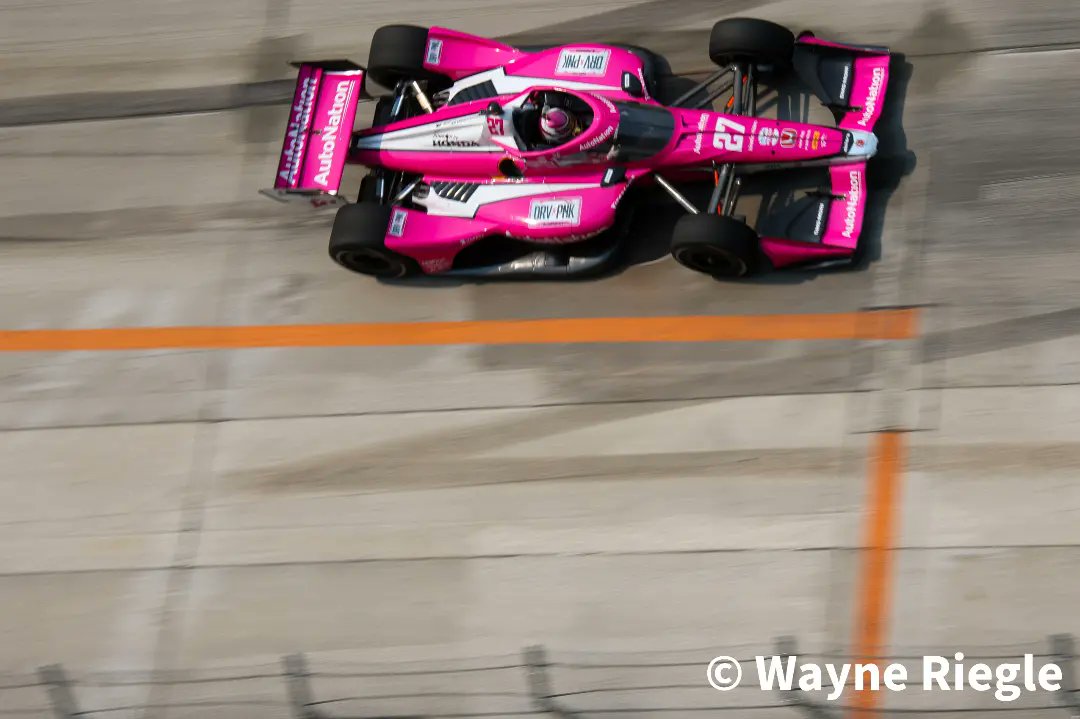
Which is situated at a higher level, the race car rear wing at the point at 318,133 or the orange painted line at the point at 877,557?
the race car rear wing at the point at 318,133

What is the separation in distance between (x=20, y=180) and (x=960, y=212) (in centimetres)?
763

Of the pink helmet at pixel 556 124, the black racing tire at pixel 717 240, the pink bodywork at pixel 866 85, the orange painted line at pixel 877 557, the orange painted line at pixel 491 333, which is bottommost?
the orange painted line at pixel 877 557

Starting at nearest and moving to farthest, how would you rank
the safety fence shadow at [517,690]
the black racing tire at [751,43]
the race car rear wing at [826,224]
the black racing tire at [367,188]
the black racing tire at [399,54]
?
the safety fence shadow at [517,690] → the race car rear wing at [826,224] → the black racing tire at [751,43] → the black racing tire at [399,54] → the black racing tire at [367,188]

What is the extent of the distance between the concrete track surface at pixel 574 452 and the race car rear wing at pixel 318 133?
80 centimetres

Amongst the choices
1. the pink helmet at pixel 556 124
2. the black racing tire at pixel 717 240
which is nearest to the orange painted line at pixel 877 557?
the black racing tire at pixel 717 240

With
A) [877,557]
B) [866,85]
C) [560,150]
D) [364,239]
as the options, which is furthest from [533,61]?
[877,557]

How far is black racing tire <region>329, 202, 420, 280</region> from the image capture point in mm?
8141

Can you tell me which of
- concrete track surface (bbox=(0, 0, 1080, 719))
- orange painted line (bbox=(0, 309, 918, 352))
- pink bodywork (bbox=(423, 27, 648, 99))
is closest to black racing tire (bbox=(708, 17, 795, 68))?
pink bodywork (bbox=(423, 27, 648, 99))

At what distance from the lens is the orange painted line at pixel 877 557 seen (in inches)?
288

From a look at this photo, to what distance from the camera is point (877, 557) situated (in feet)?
24.7

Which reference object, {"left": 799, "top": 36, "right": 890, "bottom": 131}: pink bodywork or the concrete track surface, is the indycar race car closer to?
{"left": 799, "top": 36, "right": 890, "bottom": 131}: pink bodywork

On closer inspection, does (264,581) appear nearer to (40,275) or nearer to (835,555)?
(40,275)

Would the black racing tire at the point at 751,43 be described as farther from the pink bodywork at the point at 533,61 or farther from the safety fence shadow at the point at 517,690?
the safety fence shadow at the point at 517,690

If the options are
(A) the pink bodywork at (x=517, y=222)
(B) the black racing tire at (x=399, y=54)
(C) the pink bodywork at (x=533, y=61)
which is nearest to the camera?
(A) the pink bodywork at (x=517, y=222)
